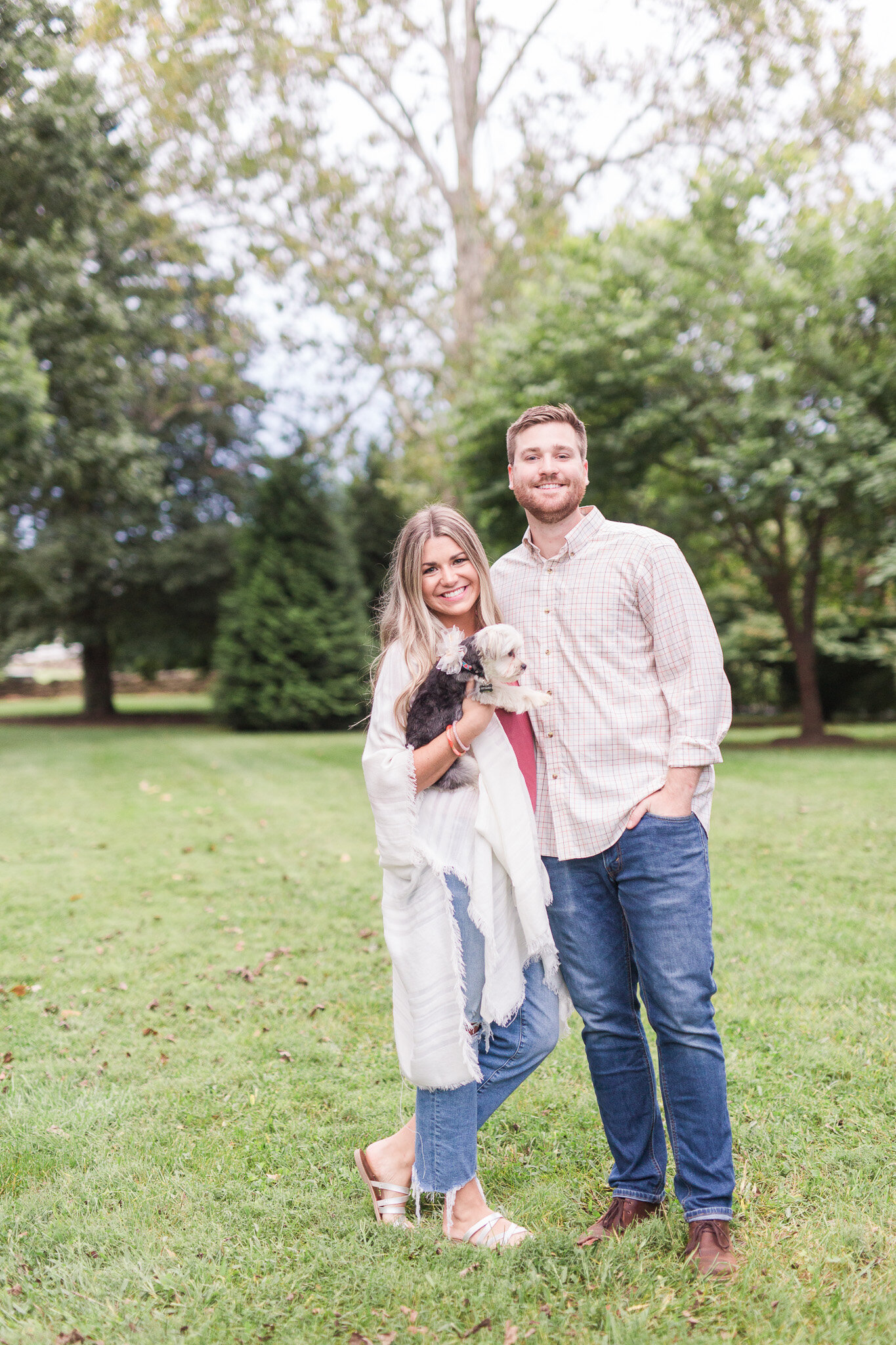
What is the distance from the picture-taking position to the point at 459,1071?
2.53 m

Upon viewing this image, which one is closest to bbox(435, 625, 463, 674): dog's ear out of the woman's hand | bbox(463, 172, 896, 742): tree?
the woman's hand

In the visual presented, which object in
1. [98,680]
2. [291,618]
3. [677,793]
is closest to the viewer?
[677,793]

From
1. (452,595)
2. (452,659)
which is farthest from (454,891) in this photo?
(452,595)

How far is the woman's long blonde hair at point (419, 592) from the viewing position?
2.59 metres

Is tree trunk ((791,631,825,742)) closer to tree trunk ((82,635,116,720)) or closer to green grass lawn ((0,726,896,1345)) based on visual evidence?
green grass lawn ((0,726,896,1345))

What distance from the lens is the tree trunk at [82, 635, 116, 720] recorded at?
77.2ft

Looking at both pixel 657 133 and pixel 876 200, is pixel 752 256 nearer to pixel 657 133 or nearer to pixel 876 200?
pixel 876 200

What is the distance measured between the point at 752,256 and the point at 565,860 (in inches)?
478

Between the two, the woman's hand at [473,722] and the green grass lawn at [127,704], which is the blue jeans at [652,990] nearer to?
the woman's hand at [473,722]

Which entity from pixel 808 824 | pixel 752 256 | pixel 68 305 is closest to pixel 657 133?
pixel 752 256

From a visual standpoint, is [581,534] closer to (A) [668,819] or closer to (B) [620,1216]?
(A) [668,819]

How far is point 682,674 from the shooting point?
2408 mm

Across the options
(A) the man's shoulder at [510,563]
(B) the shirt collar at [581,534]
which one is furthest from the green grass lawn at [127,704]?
(B) the shirt collar at [581,534]

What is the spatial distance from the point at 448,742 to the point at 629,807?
0.49 m
